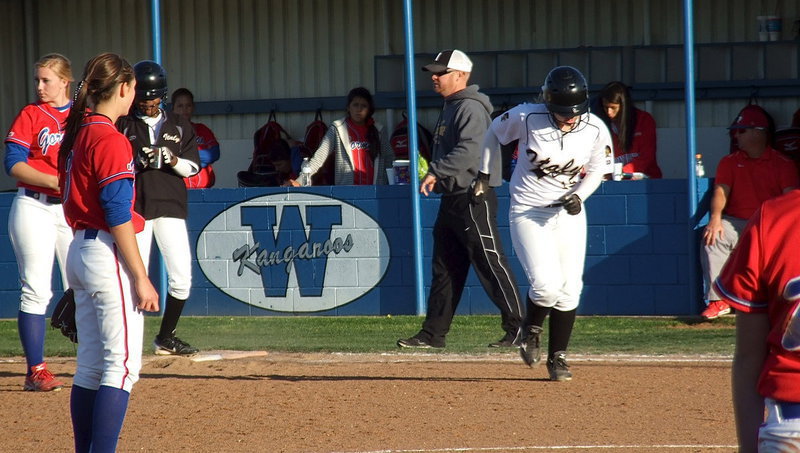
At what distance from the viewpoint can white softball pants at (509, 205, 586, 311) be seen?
618cm

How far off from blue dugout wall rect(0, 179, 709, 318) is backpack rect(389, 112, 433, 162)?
1999 millimetres

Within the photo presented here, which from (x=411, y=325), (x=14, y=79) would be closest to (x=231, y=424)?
(x=411, y=325)

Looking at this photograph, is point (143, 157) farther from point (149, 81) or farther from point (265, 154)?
point (265, 154)

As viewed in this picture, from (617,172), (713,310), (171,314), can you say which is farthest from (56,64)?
(713,310)

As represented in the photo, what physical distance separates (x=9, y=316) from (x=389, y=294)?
141 inches

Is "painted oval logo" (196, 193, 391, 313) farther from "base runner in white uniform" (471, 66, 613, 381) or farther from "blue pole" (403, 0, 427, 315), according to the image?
"base runner in white uniform" (471, 66, 613, 381)

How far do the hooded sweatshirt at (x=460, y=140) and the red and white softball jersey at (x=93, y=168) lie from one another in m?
3.23

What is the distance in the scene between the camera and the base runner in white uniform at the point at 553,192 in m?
6.16

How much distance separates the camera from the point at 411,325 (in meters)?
9.20

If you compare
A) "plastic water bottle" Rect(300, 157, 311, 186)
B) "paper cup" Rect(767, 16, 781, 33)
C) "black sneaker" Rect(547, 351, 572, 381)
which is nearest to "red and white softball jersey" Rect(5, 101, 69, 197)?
"black sneaker" Rect(547, 351, 572, 381)

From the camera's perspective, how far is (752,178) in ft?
28.9

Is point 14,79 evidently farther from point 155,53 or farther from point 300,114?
point 155,53

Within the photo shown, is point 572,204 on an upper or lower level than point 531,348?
upper

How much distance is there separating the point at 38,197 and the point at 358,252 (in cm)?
411
